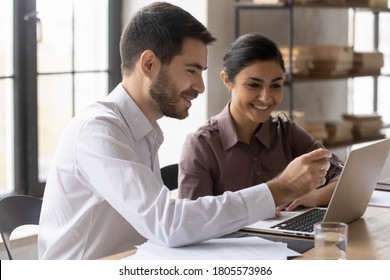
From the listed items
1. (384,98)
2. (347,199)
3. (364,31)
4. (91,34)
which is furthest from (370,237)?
(384,98)

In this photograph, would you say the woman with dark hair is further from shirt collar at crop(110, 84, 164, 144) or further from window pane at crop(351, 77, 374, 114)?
window pane at crop(351, 77, 374, 114)

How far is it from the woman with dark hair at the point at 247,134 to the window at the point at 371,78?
105 inches

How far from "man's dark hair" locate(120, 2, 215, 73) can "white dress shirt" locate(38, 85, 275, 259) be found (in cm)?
12

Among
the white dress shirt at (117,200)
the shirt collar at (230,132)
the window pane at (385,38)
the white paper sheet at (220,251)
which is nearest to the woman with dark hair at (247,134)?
the shirt collar at (230,132)

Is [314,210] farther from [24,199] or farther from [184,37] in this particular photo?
[24,199]

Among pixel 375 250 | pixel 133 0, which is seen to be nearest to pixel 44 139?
pixel 133 0

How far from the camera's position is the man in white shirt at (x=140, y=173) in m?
1.80

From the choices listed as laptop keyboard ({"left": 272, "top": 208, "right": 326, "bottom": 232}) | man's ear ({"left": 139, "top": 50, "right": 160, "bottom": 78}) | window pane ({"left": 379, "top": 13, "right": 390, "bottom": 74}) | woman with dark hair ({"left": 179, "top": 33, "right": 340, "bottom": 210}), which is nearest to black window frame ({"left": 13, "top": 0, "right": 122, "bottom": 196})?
woman with dark hair ({"left": 179, "top": 33, "right": 340, "bottom": 210})

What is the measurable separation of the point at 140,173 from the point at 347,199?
1.92ft

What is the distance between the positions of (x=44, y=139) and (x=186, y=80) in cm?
Result: 165

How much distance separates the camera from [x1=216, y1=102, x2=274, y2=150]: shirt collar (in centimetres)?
270

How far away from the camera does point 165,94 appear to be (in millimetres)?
2072

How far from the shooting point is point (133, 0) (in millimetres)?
3936

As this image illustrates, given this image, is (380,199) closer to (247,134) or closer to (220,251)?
(247,134)
